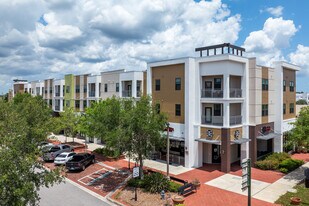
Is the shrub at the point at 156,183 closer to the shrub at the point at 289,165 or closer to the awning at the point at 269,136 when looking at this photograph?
the awning at the point at 269,136

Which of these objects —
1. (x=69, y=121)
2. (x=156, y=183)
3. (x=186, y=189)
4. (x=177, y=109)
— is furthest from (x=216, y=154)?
(x=69, y=121)

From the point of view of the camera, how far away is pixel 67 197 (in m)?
19.6

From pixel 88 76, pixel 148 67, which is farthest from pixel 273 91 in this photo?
pixel 88 76

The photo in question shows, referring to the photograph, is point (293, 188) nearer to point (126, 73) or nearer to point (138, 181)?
point (138, 181)

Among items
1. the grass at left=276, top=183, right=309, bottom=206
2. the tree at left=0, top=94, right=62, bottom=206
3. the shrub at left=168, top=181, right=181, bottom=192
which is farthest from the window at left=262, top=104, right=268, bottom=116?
the tree at left=0, top=94, right=62, bottom=206

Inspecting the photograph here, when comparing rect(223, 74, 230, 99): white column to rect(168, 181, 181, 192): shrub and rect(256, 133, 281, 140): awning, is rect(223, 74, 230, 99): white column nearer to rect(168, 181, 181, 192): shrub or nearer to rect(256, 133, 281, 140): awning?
rect(256, 133, 281, 140): awning

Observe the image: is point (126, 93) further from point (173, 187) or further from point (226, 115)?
point (173, 187)

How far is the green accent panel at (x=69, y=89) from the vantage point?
49719 millimetres

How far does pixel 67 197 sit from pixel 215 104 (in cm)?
1705

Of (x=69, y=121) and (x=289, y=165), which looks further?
(x=69, y=121)

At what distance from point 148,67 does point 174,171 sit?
12.9 meters

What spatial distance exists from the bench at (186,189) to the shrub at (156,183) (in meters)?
1.45

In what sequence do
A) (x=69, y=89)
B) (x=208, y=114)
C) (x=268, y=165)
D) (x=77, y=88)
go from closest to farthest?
(x=268, y=165)
(x=208, y=114)
(x=77, y=88)
(x=69, y=89)

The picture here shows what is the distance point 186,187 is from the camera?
63.7 ft
